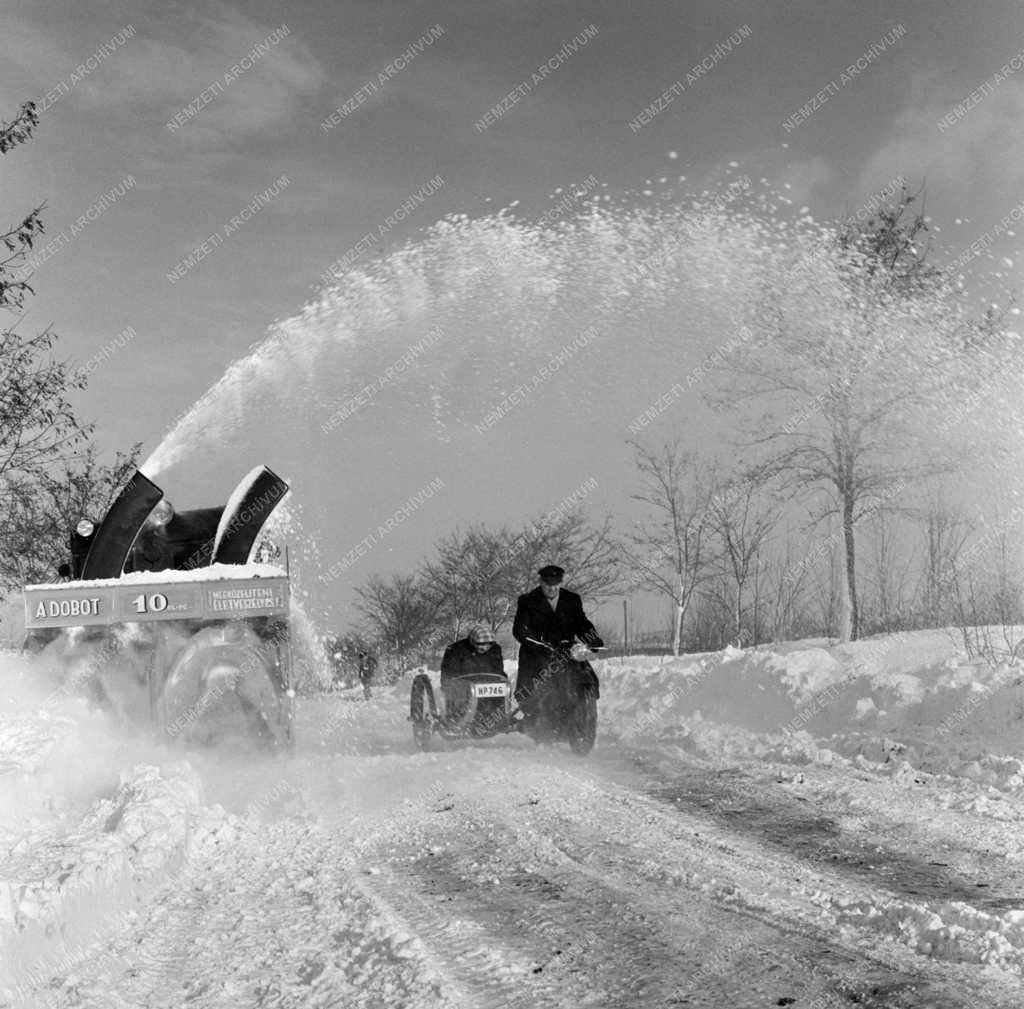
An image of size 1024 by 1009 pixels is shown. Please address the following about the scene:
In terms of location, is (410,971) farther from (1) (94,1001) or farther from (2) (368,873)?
(2) (368,873)

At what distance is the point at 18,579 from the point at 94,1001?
20254 millimetres

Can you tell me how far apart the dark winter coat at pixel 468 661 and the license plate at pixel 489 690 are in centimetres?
50

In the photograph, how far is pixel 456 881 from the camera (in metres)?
4.98

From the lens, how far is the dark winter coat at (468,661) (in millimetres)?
10258

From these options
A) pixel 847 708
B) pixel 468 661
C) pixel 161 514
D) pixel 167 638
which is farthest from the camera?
pixel 847 708

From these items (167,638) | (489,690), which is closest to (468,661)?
(489,690)

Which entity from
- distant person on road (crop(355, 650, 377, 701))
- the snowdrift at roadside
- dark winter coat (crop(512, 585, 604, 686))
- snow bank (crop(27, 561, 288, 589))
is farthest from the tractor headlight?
distant person on road (crop(355, 650, 377, 701))

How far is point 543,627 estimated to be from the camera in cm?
982

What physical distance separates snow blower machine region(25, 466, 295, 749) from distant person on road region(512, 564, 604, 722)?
234cm

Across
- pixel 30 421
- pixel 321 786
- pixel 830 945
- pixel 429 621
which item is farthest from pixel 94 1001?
pixel 429 621

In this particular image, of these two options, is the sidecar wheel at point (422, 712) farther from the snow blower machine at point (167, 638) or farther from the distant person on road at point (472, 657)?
the snow blower machine at point (167, 638)

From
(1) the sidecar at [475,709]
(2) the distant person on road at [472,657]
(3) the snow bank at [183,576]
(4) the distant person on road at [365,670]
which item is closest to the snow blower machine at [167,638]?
(3) the snow bank at [183,576]

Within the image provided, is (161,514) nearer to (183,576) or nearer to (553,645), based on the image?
(183,576)

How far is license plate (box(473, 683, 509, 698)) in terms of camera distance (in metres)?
9.61
